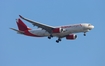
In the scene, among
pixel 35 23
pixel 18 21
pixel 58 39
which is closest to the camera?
pixel 35 23

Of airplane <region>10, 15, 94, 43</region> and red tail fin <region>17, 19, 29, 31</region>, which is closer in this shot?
airplane <region>10, 15, 94, 43</region>

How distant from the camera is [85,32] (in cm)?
9162

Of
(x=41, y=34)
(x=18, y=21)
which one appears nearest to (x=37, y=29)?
(x=41, y=34)

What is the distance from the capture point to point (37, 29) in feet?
324

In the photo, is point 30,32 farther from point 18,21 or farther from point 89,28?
point 89,28

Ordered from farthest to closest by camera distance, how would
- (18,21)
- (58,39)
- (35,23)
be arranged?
(18,21)
(58,39)
(35,23)

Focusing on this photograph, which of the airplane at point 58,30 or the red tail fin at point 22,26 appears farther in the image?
the red tail fin at point 22,26

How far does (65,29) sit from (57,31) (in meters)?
A: 2.21

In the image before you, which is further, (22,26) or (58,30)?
(22,26)

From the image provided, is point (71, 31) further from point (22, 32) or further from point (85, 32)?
point (22, 32)

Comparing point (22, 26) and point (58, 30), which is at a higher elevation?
point (22, 26)

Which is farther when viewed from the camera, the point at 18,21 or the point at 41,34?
the point at 18,21

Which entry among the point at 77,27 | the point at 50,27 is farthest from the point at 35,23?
the point at 77,27

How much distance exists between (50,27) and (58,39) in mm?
6261
